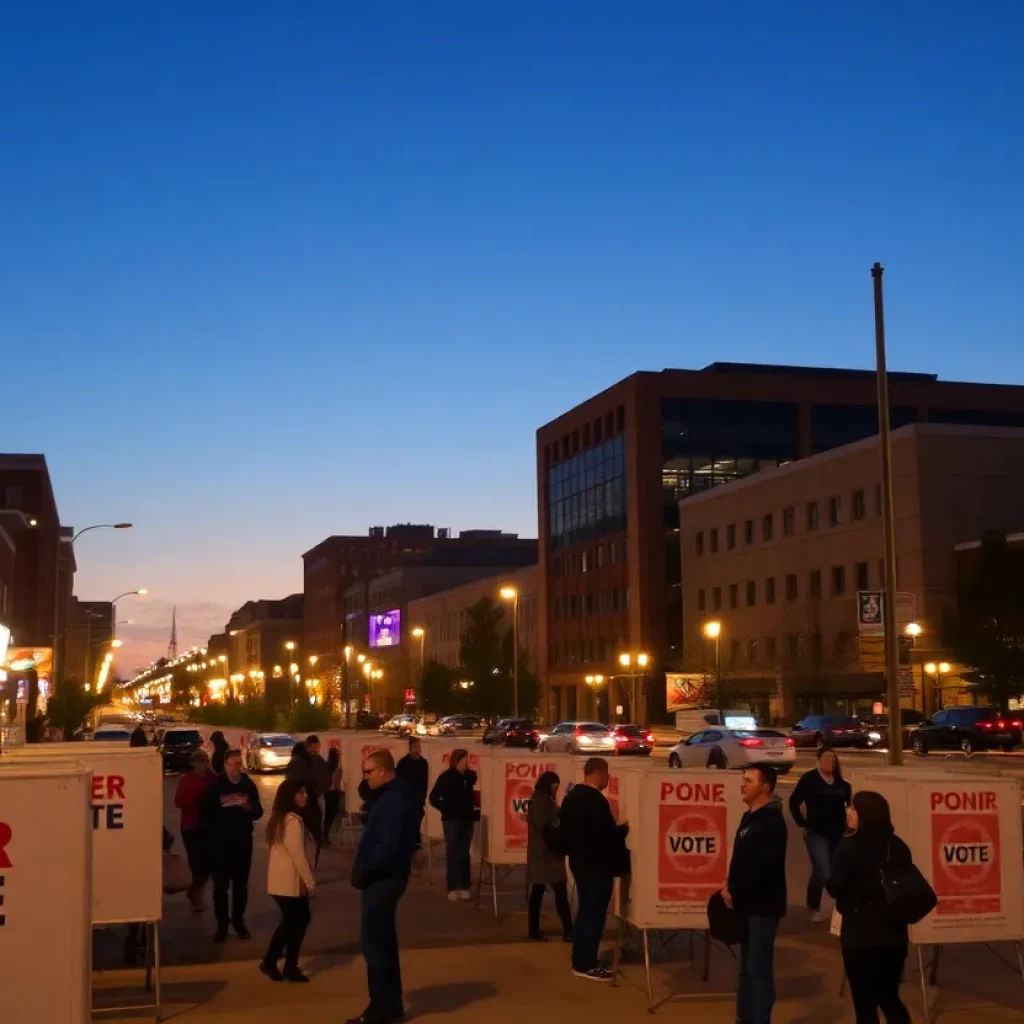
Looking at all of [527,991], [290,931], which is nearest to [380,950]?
[527,991]

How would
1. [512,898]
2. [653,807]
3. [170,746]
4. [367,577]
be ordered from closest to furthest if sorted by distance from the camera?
1. [653,807]
2. [512,898]
3. [170,746]
4. [367,577]

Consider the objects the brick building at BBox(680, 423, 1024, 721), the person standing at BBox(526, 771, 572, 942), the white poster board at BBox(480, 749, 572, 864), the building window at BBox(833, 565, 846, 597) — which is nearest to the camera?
the person standing at BBox(526, 771, 572, 942)

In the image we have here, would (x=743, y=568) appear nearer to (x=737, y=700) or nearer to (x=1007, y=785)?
(x=737, y=700)

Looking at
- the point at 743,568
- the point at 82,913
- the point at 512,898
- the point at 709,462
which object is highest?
the point at 709,462

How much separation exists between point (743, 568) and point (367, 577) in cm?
10907

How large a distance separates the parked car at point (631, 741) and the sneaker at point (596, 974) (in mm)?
43224

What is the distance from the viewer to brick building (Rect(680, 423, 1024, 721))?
7000 centimetres

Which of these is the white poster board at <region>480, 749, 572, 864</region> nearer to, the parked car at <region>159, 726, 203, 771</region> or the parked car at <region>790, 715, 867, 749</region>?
the parked car at <region>159, 726, 203, 771</region>

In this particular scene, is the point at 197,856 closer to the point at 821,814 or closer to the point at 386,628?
the point at 821,814

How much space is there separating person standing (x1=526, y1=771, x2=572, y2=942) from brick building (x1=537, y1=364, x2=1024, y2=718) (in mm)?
79787

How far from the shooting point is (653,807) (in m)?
12.0

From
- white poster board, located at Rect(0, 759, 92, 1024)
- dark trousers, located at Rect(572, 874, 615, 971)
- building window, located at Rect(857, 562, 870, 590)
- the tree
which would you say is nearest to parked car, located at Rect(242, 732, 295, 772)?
the tree

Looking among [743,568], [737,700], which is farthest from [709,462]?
[737,700]

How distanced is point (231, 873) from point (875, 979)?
8.09 m
